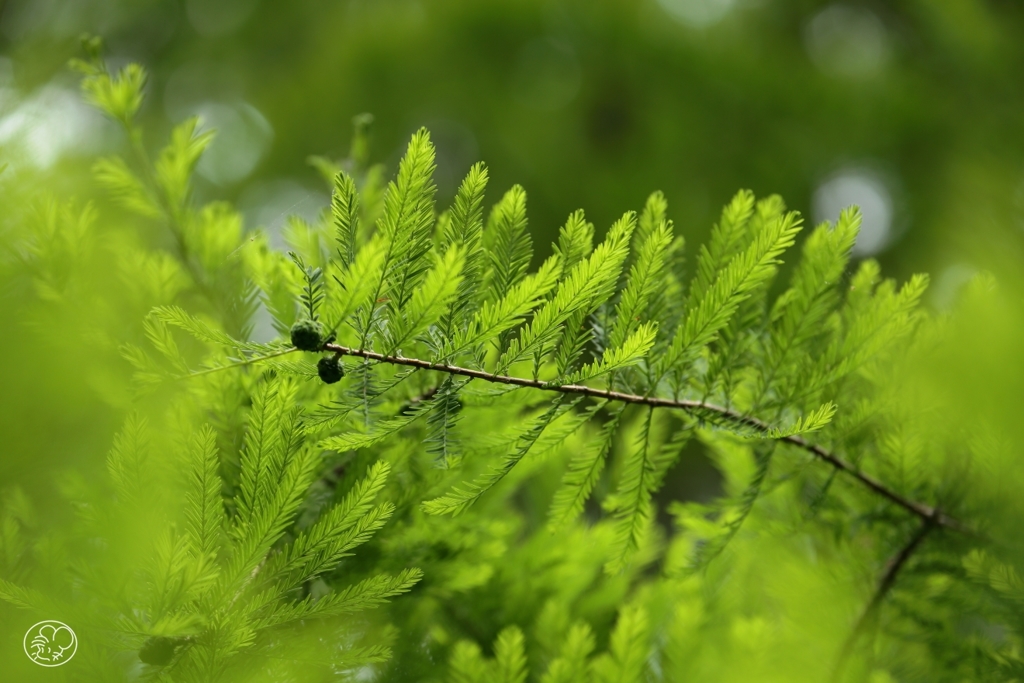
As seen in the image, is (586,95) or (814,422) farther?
(586,95)

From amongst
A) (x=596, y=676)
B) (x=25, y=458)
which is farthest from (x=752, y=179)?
(x=25, y=458)

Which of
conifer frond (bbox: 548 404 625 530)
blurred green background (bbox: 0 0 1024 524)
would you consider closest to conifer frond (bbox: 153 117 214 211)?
conifer frond (bbox: 548 404 625 530)

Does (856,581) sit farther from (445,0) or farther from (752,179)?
(445,0)

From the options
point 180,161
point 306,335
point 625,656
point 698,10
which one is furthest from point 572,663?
point 698,10

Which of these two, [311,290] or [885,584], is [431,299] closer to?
[311,290]

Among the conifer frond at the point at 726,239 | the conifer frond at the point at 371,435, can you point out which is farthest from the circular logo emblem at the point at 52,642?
the conifer frond at the point at 726,239

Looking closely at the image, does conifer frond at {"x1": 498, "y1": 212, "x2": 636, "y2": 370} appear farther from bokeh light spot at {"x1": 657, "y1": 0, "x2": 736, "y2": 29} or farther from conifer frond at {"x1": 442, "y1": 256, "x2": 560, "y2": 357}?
bokeh light spot at {"x1": 657, "y1": 0, "x2": 736, "y2": 29}

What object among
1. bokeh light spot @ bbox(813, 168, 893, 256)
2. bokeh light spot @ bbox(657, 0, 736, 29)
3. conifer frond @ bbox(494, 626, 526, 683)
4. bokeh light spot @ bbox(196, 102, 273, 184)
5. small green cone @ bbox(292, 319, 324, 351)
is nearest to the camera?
small green cone @ bbox(292, 319, 324, 351)
